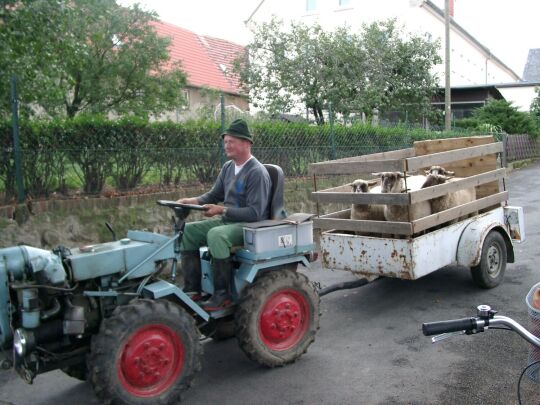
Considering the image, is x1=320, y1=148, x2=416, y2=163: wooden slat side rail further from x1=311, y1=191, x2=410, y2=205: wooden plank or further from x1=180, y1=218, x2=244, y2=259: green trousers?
x1=180, y1=218, x2=244, y2=259: green trousers

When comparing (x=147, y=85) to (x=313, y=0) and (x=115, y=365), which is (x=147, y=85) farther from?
(x=313, y=0)

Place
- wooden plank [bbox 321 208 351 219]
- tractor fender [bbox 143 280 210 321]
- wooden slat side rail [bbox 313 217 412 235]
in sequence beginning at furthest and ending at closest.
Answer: wooden plank [bbox 321 208 351 219] → wooden slat side rail [bbox 313 217 412 235] → tractor fender [bbox 143 280 210 321]

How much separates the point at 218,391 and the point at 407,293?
125 inches

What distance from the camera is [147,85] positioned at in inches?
554

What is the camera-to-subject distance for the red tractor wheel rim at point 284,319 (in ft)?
14.5

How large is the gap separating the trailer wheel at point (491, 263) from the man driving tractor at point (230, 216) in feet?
9.70

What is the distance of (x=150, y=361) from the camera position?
365 cm

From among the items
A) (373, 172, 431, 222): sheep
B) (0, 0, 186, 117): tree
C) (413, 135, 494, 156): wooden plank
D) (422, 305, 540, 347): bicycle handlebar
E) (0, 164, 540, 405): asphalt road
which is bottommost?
(0, 164, 540, 405): asphalt road

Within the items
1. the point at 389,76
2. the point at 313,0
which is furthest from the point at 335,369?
the point at 313,0

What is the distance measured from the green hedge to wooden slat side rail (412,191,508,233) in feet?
12.4

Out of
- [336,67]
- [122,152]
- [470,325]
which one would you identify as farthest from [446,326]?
[336,67]

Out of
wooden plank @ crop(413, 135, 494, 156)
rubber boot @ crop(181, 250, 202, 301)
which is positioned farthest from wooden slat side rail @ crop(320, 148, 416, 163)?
rubber boot @ crop(181, 250, 202, 301)

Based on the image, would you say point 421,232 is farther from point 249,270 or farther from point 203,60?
point 203,60

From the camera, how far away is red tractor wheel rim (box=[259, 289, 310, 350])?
4.41 metres
